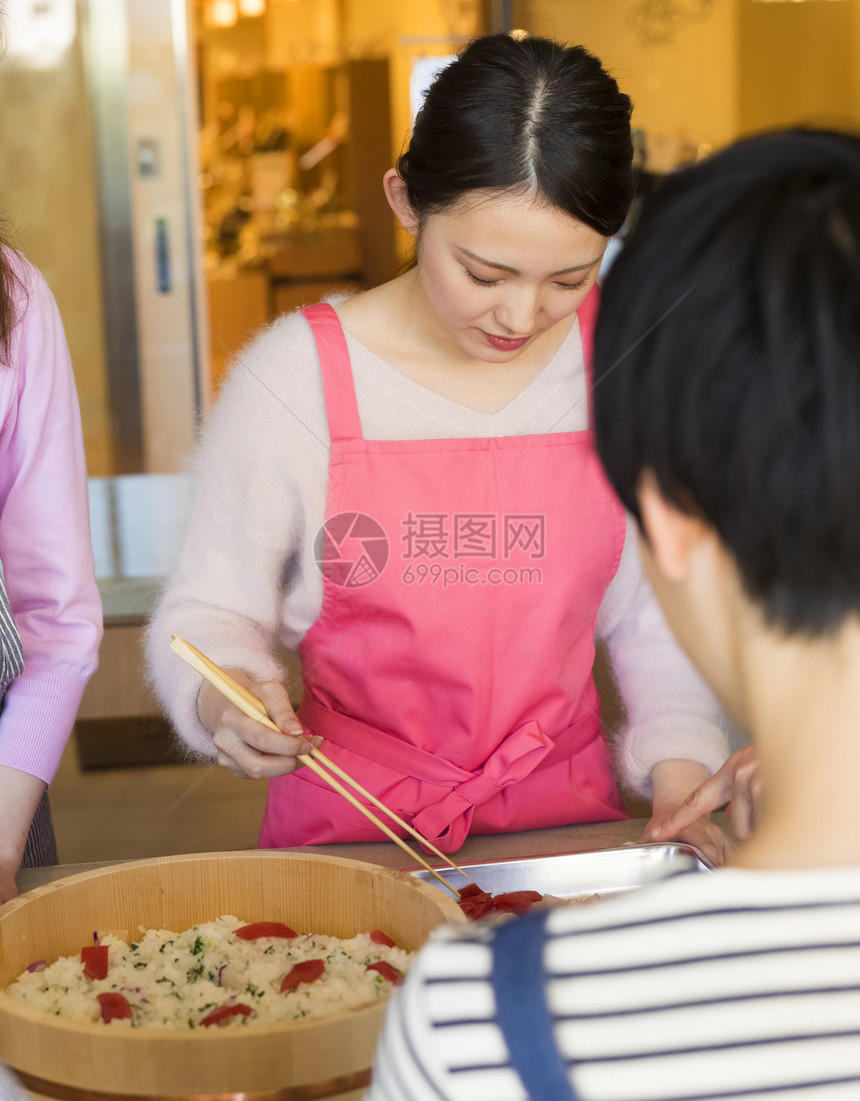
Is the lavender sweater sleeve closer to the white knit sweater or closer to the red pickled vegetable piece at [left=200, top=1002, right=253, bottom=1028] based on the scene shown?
the white knit sweater

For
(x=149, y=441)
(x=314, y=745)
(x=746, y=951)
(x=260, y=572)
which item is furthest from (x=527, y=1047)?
(x=149, y=441)

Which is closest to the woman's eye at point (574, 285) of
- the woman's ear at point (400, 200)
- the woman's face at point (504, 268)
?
the woman's face at point (504, 268)

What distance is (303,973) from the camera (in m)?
0.74

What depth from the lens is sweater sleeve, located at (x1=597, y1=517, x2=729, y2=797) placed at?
992 millimetres

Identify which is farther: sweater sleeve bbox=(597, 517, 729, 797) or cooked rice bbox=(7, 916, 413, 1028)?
sweater sleeve bbox=(597, 517, 729, 797)

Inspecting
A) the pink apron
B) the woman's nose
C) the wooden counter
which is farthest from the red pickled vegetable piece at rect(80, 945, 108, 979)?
the woman's nose

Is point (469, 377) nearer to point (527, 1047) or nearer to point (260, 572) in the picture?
point (260, 572)

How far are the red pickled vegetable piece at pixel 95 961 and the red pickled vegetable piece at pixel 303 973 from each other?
0.39 ft

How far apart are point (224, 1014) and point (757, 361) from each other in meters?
0.49

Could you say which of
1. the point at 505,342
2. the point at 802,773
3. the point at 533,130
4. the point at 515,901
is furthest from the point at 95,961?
the point at 533,130

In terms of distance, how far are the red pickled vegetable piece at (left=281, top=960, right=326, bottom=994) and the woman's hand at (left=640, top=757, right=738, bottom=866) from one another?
0.35 meters

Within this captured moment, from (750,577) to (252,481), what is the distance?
64cm

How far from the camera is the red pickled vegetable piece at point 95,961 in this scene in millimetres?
748

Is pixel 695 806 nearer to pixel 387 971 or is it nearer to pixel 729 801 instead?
pixel 729 801
